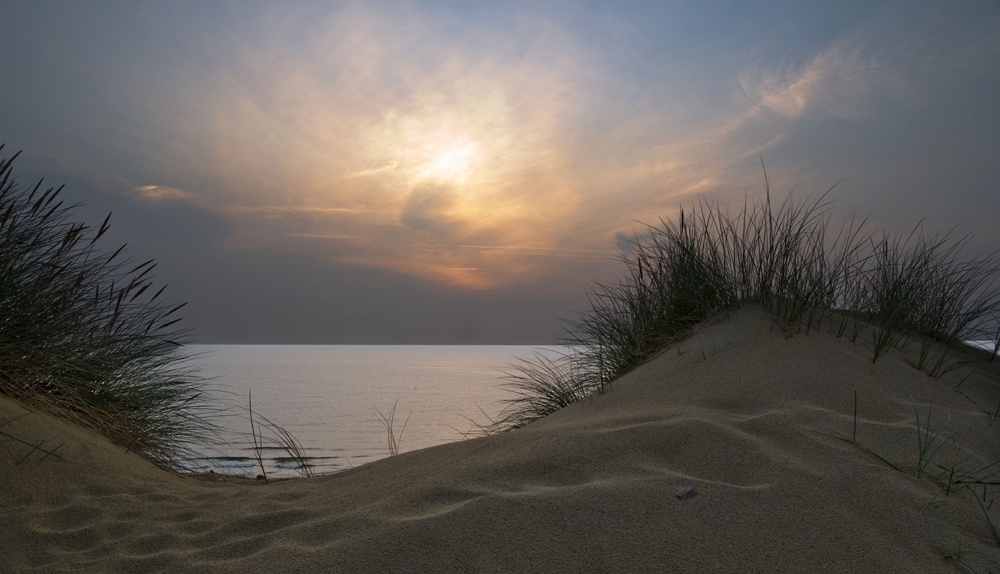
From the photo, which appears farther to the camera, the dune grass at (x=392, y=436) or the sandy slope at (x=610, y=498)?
the dune grass at (x=392, y=436)

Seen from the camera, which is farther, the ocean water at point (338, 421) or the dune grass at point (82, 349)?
the ocean water at point (338, 421)

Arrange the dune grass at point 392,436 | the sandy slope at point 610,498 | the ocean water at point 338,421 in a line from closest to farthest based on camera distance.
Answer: the sandy slope at point 610,498 → the dune grass at point 392,436 → the ocean water at point 338,421

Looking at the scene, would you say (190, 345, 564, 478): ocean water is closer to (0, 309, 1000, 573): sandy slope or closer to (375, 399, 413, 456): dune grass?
(375, 399, 413, 456): dune grass

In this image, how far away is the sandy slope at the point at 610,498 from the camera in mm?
1276

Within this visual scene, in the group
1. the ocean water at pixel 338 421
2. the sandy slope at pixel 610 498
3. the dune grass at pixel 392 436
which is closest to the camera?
the sandy slope at pixel 610 498

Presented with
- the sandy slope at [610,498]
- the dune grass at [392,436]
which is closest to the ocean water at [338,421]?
the dune grass at [392,436]

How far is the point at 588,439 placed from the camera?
6.21ft

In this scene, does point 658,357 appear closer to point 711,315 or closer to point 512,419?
point 711,315

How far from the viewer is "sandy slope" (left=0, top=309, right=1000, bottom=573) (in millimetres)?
1276

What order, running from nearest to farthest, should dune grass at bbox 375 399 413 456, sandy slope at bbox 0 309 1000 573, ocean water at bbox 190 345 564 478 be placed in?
sandy slope at bbox 0 309 1000 573
dune grass at bbox 375 399 413 456
ocean water at bbox 190 345 564 478

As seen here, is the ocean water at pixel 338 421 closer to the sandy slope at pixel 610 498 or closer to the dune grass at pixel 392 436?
the dune grass at pixel 392 436

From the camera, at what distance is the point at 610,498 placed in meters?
1.45

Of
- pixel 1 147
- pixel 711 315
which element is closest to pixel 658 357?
pixel 711 315

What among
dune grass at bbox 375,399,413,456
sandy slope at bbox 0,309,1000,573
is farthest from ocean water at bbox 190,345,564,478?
sandy slope at bbox 0,309,1000,573
